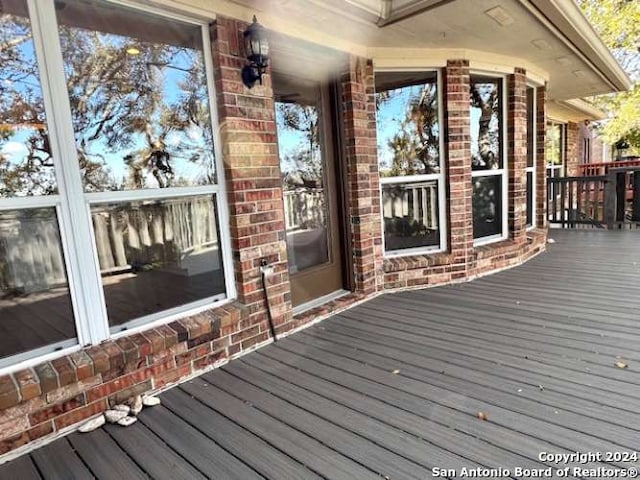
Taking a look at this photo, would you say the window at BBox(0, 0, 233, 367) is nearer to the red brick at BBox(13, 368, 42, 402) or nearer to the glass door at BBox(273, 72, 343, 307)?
the red brick at BBox(13, 368, 42, 402)

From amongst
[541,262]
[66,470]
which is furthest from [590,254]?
[66,470]

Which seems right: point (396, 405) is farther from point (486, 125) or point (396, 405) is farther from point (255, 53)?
point (486, 125)

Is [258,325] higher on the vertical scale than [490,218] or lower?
lower

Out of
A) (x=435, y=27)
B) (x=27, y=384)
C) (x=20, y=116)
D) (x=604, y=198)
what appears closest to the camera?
(x=27, y=384)

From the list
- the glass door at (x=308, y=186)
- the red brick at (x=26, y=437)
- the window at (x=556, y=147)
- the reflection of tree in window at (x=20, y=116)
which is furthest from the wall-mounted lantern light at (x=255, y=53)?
the window at (x=556, y=147)

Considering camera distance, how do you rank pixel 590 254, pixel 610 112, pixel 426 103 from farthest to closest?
pixel 610 112, pixel 590 254, pixel 426 103

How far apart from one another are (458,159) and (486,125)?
0.79 meters

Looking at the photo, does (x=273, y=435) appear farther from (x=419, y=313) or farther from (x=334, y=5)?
(x=334, y=5)

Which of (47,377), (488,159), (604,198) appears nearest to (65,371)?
(47,377)

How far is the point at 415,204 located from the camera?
161 inches

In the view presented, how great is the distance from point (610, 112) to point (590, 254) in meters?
10.7

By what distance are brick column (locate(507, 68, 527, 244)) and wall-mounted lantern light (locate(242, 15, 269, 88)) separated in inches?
124

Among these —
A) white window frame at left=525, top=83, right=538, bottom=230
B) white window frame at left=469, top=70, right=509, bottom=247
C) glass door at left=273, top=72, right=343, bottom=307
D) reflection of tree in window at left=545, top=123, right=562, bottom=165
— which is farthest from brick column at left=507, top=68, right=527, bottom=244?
reflection of tree in window at left=545, top=123, right=562, bottom=165

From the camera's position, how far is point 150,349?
86.7 inches
